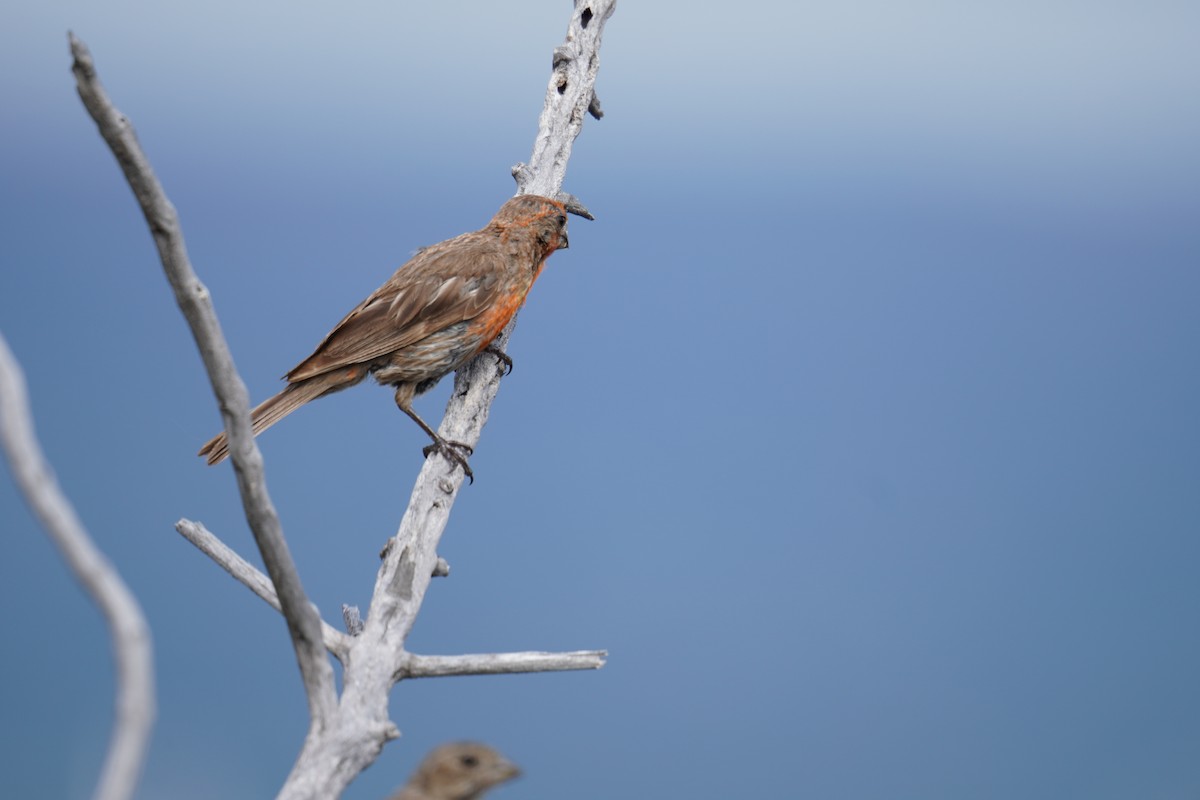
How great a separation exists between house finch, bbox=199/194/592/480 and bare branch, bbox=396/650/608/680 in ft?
3.82

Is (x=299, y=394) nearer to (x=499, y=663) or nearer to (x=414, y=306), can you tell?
(x=414, y=306)

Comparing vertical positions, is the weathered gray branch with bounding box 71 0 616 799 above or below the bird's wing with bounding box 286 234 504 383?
below

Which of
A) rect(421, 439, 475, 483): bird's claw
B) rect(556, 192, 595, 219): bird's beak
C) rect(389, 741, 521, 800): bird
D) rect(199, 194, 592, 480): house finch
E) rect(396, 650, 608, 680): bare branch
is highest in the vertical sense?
rect(556, 192, 595, 219): bird's beak

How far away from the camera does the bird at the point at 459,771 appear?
3518 millimetres

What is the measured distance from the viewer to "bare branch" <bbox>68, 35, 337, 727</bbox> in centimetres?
278

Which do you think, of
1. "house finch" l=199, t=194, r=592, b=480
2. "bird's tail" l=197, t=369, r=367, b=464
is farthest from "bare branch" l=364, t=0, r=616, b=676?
"bird's tail" l=197, t=369, r=367, b=464

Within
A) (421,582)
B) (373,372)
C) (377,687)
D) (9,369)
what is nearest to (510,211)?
(373,372)

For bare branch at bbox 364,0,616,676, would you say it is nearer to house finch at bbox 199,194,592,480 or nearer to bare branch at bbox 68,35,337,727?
house finch at bbox 199,194,592,480

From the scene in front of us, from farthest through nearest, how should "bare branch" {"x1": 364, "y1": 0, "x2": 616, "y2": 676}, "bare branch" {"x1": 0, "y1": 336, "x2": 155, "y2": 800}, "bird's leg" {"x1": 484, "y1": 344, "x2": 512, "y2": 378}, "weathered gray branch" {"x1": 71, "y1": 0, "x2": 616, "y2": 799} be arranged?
1. "bird's leg" {"x1": 484, "y1": 344, "x2": 512, "y2": 378}
2. "bare branch" {"x1": 364, "y1": 0, "x2": 616, "y2": 676}
3. "weathered gray branch" {"x1": 71, "y1": 0, "x2": 616, "y2": 799}
4. "bare branch" {"x1": 0, "y1": 336, "x2": 155, "y2": 800}

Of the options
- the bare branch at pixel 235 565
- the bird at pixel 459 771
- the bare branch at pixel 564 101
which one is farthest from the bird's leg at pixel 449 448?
the bird at pixel 459 771

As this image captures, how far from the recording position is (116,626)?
2.03 meters

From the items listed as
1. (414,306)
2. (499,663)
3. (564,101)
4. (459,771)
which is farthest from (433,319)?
(459,771)

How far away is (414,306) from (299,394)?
0.69 m

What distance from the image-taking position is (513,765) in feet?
11.5
